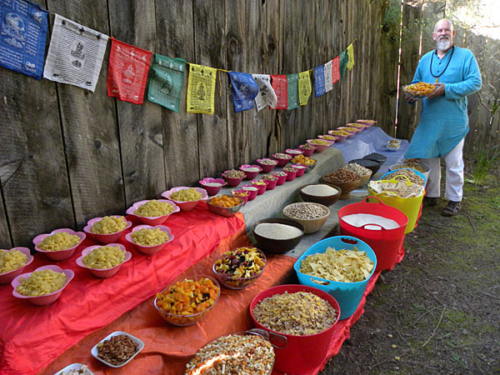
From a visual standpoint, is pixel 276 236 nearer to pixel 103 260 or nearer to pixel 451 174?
pixel 103 260

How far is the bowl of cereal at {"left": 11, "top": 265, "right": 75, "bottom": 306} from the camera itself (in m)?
1.66

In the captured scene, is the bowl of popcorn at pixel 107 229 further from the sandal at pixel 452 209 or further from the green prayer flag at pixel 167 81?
the sandal at pixel 452 209

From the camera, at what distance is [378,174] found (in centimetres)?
504

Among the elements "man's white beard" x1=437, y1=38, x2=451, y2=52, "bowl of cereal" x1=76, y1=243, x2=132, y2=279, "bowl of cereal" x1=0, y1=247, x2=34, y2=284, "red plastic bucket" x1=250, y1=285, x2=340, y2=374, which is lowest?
"red plastic bucket" x1=250, y1=285, x2=340, y2=374

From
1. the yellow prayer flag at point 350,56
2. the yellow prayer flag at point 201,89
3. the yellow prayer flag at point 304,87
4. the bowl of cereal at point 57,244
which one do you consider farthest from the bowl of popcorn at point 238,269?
the yellow prayer flag at point 350,56

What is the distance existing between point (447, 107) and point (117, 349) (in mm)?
4822

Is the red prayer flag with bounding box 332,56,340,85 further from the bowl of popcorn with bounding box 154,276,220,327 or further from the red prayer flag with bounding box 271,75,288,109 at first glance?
the bowl of popcorn with bounding box 154,276,220,327

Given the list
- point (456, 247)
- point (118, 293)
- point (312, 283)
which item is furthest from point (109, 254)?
point (456, 247)

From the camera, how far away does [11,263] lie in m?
1.82

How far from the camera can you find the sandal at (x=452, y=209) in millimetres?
→ 4969

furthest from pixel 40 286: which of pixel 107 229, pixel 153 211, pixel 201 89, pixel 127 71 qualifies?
pixel 201 89

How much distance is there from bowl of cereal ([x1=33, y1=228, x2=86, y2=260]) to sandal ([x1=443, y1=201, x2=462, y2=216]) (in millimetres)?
4723

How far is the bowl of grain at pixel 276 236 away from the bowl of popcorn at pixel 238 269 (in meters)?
0.24

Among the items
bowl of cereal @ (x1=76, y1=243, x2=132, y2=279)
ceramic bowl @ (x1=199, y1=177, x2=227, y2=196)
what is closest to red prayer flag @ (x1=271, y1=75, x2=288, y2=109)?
ceramic bowl @ (x1=199, y1=177, x2=227, y2=196)
